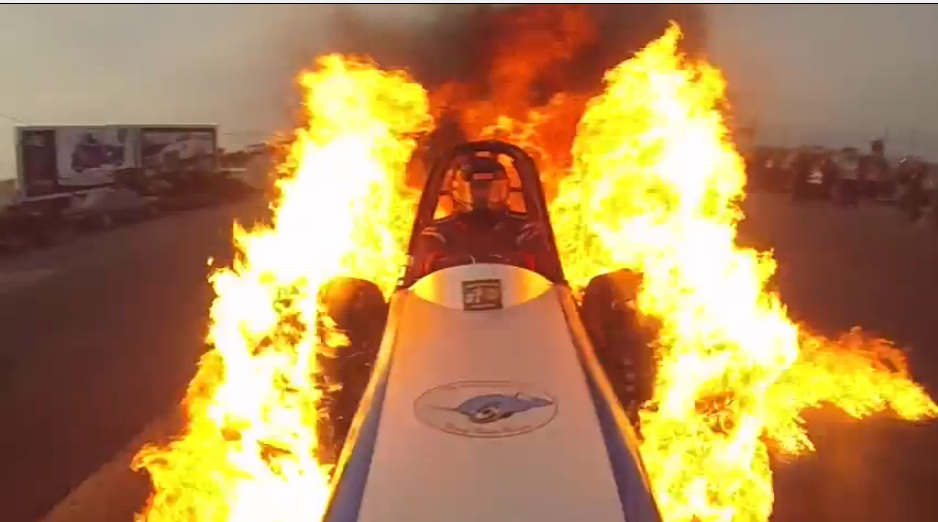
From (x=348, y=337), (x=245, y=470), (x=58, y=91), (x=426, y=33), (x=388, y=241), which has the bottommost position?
(x=245, y=470)

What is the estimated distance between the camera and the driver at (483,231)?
2.38m

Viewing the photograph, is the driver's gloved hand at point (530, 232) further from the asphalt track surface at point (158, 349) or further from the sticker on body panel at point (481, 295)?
the asphalt track surface at point (158, 349)

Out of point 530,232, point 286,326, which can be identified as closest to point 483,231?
point 530,232

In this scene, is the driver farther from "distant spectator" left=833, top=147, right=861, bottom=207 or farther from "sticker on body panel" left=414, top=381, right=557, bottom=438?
"distant spectator" left=833, top=147, right=861, bottom=207

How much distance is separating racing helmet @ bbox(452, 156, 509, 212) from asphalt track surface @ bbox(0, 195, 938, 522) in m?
0.59

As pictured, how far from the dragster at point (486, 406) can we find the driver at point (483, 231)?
22mm

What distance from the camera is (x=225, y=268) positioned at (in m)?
2.64

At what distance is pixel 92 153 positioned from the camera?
100 inches

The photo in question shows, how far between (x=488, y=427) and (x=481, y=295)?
430mm

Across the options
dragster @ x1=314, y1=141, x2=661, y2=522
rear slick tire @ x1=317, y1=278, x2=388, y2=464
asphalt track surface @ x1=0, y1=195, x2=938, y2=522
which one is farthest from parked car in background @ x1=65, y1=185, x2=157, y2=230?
dragster @ x1=314, y1=141, x2=661, y2=522

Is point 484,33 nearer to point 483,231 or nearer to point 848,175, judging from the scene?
point 483,231

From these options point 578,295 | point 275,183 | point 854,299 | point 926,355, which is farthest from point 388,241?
point 926,355

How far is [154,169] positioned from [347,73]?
1.90 feet

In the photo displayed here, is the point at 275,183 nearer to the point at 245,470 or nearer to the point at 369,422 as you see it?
the point at 245,470
